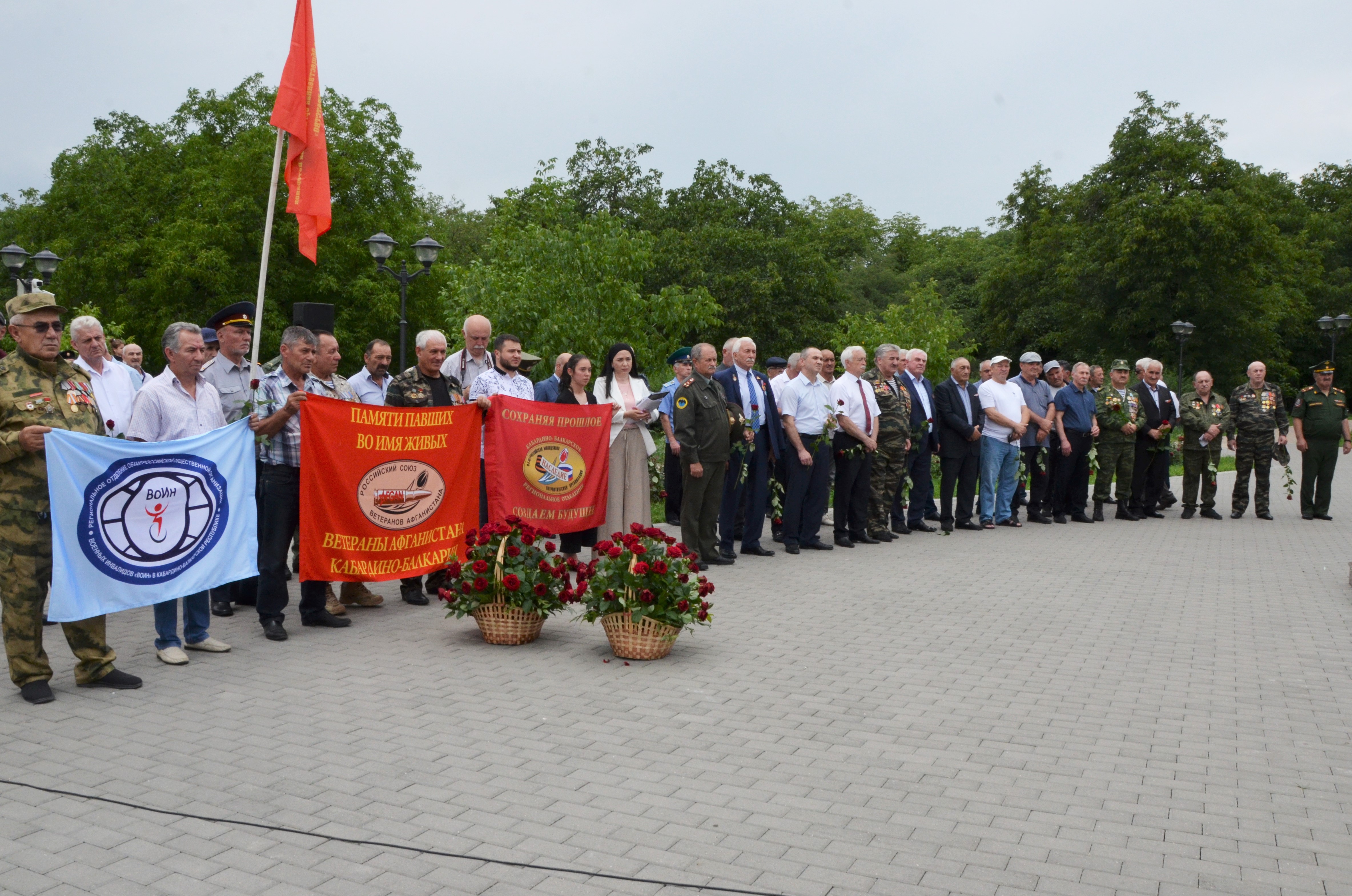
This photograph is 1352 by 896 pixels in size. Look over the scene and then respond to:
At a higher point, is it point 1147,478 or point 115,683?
point 1147,478

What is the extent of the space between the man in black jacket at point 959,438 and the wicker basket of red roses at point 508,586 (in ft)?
24.7

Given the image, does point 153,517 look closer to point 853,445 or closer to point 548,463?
point 548,463

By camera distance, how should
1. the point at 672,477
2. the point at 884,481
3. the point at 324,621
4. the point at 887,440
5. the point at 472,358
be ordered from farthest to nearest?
the point at 884,481, the point at 887,440, the point at 672,477, the point at 472,358, the point at 324,621

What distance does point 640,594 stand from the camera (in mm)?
6723

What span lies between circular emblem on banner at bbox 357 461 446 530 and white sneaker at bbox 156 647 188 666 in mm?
1594

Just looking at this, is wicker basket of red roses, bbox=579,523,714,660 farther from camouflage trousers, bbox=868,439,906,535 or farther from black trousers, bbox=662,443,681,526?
camouflage trousers, bbox=868,439,906,535

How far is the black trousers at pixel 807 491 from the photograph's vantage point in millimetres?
11852

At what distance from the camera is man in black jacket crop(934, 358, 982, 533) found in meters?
13.7

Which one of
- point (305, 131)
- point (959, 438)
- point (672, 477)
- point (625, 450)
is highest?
point (305, 131)

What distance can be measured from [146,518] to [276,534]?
1.16 metres

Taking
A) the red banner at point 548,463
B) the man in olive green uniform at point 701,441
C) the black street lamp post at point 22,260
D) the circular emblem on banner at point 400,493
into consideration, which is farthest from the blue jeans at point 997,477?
the black street lamp post at point 22,260

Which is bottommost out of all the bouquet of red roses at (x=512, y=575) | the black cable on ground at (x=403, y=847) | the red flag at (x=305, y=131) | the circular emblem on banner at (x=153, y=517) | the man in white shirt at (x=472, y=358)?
the black cable on ground at (x=403, y=847)

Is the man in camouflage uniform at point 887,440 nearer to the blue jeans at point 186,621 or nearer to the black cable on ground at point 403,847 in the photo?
the blue jeans at point 186,621

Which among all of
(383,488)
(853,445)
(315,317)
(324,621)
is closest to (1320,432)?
(853,445)
